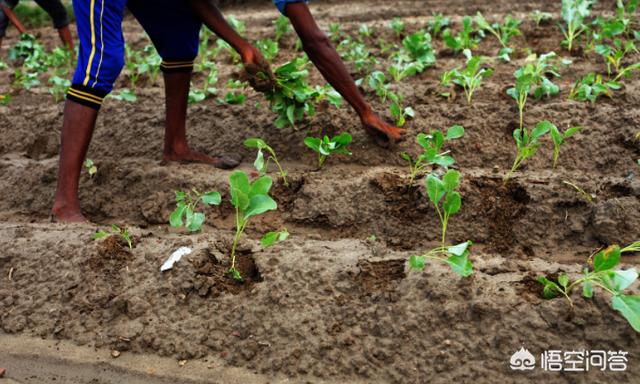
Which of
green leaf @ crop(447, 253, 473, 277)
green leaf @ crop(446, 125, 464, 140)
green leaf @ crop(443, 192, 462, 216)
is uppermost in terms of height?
green leaf @ crop(446, 125, 464, 140)

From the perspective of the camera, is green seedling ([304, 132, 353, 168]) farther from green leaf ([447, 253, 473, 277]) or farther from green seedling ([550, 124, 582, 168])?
green leaf ([447, 253, 473, 277])

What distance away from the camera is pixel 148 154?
3.42 meters

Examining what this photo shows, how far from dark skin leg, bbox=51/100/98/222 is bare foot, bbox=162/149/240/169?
555mm

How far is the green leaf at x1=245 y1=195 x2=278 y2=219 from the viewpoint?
211cm

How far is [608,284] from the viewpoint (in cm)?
172

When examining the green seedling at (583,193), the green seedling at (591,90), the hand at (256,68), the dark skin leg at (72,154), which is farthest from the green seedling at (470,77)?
the dark skin leg at (72,154)

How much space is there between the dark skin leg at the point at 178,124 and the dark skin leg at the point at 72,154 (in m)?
0.52

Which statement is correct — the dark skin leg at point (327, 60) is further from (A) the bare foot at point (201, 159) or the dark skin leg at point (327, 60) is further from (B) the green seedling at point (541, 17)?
(B) the green seedling at point (541, 17)

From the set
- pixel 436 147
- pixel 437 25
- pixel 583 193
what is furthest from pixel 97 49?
pixel 437 25

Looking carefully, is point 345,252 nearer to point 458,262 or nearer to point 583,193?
point 458,262

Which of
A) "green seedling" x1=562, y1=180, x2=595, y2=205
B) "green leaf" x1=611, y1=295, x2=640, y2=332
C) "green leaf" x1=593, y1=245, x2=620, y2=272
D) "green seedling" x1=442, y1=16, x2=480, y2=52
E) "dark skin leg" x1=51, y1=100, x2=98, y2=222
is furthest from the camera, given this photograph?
"green seedling" x1=442, y1=16, x2=480, y2=52

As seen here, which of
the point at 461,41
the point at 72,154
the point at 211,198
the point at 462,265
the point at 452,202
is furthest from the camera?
the point at 461,41

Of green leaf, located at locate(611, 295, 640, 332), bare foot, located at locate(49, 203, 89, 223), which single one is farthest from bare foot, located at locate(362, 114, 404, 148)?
green leaf, located at locate(611, 295, 640, 332)

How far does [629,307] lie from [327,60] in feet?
5.20
